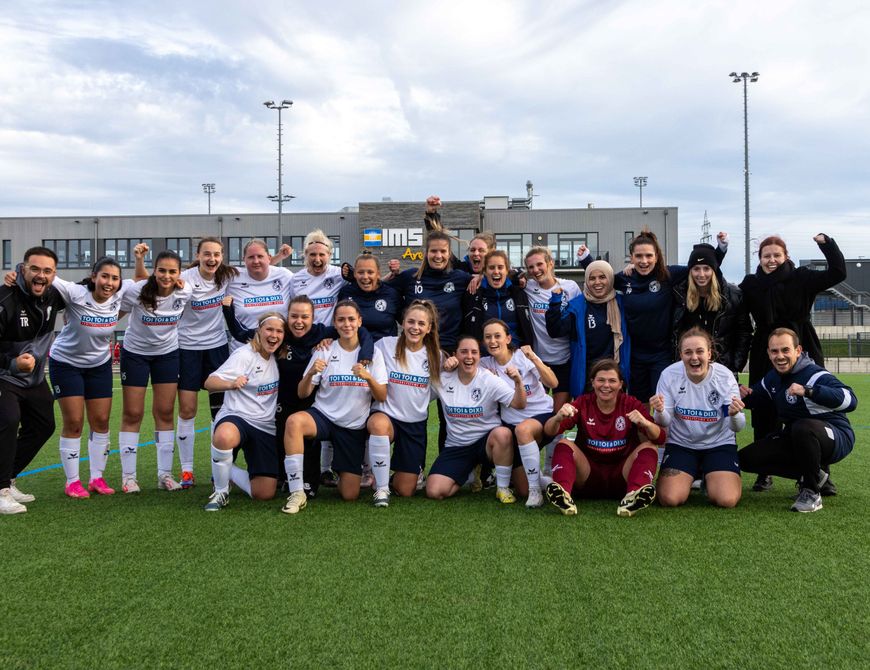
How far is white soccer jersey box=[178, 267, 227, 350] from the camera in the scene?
523 cm

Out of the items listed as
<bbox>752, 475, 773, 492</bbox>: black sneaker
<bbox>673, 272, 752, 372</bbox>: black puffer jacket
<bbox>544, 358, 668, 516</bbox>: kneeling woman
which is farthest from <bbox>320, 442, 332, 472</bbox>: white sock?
<bbox>752, 475, 773, 492</bbox>: black sneaker

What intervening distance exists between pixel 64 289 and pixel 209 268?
956 millimetres

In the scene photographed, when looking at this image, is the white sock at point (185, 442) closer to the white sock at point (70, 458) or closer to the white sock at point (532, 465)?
the white sock at point (70, 458)

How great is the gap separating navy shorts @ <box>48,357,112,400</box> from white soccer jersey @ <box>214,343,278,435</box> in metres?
0.90

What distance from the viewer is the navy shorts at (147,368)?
5.02 metres

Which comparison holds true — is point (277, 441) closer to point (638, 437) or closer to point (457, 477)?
point (457, 477)

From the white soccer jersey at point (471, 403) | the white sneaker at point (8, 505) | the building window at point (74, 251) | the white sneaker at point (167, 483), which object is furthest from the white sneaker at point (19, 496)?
the building window at point (74, 251)

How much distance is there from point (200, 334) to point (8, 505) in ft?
5.40

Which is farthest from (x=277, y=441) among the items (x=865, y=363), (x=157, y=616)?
(x=865, y=363)

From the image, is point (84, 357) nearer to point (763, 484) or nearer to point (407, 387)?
point (407, 387)

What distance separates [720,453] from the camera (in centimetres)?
446

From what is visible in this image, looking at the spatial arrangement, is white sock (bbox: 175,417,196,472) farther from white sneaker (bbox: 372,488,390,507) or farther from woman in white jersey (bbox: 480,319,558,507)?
woman in white jersey (bbox: 480,319,558,507)

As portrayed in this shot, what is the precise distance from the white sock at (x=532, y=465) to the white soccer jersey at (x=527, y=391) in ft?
0.98

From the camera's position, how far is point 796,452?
433cm
